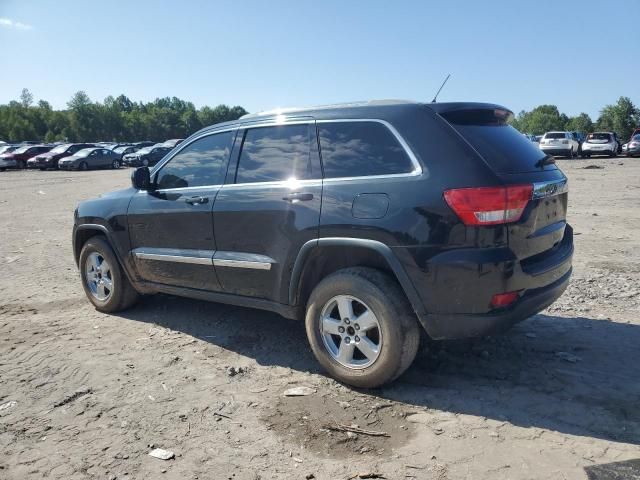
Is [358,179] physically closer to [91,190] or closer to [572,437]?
[572,437]

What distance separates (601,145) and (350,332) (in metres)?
33.1

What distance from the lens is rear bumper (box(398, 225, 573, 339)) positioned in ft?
10.5

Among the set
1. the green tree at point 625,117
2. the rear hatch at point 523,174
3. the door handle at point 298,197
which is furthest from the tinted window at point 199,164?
the green tree at point 625,117

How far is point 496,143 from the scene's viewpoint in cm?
356

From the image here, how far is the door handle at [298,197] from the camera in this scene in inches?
149

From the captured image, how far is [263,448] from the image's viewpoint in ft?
10.0

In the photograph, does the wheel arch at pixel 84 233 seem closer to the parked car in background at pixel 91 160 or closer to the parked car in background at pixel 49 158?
the parked car in background at pixel 91 160

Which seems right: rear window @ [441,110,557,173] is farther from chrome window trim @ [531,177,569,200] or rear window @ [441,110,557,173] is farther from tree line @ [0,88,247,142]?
tree line @ [0,88,247,142]

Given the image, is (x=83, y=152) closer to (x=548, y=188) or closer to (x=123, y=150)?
(x=123, y=150)

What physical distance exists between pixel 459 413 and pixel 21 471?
253cm

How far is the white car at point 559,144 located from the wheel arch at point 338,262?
30904 millimetres

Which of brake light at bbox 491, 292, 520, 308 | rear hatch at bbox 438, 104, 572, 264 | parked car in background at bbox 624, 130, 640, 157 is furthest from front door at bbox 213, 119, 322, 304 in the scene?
parked car in background at bbox 624, 130, 640, 157

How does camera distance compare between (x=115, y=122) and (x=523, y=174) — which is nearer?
(x=523, y=174)

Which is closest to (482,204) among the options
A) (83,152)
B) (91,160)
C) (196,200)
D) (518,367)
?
(518,367)
